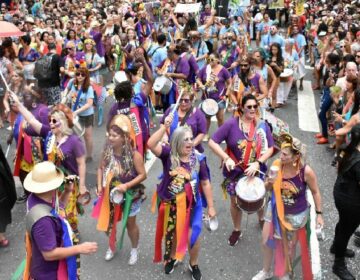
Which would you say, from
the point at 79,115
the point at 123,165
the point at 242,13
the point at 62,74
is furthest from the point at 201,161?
the point at 242,13

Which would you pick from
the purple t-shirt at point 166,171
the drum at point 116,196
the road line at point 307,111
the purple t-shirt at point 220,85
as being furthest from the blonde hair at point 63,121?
the road line at point 307,111

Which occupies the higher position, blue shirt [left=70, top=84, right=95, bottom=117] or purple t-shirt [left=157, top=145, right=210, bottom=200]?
purple t-shirt [left=157, top=145, right=210, bottom=200]

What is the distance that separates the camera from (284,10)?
73.1ft

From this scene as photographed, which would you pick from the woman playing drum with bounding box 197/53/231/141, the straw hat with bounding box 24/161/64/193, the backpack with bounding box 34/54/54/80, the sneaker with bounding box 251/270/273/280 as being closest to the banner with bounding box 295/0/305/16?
the woman playing drum with bounding box 197/53/231/141

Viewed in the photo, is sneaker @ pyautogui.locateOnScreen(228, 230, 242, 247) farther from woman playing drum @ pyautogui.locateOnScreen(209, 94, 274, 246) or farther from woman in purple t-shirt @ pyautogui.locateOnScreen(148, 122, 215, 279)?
woman in purple t-shirt @ pyautogui.locateOnScreen(148, 122, 215, 279)

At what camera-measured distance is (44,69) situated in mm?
8406

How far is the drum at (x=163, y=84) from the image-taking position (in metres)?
8.10

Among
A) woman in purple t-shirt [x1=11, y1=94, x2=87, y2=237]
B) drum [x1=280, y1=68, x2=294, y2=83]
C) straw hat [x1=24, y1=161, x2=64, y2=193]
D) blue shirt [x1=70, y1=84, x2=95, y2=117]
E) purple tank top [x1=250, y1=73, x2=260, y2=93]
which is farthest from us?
drum [x1=280, y1=68, x2=294, y2=83]

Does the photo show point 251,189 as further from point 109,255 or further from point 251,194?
point 109,255

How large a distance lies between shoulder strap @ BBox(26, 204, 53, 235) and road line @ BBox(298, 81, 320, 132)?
22.8 feet

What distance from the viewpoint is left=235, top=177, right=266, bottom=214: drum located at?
4.24 meters

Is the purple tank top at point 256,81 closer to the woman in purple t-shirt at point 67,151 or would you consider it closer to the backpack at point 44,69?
the woman in purple t-shirt at point 67,151

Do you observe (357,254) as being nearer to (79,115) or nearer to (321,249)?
(321,249)

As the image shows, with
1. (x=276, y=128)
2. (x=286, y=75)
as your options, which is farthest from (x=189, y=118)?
(x=286, y=75)
